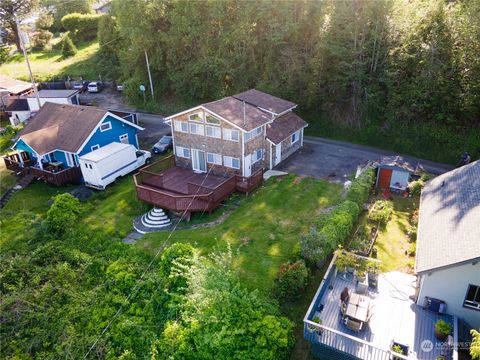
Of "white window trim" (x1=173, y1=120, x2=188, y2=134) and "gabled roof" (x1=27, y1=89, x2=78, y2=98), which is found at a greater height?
"white window trim" (x1=173, y1=120, x2=188, y2=134)

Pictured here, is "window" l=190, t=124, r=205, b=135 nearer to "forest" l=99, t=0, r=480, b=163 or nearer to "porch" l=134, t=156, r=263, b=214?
"porch" l=134, t=156, r=263, b=214

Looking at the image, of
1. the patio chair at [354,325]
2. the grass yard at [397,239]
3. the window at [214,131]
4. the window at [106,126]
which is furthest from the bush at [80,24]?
the patio chair at [354,325]

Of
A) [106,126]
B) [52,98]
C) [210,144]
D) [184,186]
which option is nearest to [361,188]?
[210,144]

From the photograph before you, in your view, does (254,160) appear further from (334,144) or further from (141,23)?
(141,23)

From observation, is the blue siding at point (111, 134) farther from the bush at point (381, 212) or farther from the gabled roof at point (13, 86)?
the gabled roof at point (13, 86)

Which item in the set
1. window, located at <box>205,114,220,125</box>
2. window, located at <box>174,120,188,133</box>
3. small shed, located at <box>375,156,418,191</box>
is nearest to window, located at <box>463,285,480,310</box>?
small shed, located at <box>375,156,418,191</box>

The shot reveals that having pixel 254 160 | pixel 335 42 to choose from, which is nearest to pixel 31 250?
pixel 254 160
